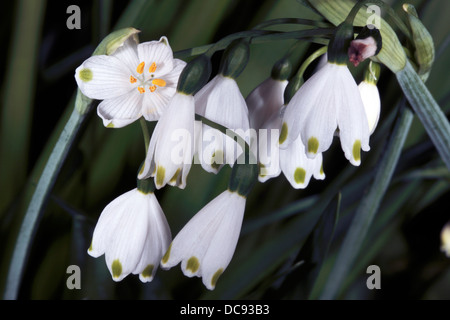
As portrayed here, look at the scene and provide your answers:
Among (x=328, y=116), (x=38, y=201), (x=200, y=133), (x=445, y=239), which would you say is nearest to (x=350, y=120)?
(x=328, y=116)

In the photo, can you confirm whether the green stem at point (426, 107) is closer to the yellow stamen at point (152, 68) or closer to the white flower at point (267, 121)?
the white flower at point (267, 121)

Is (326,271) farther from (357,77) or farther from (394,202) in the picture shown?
(357,77)

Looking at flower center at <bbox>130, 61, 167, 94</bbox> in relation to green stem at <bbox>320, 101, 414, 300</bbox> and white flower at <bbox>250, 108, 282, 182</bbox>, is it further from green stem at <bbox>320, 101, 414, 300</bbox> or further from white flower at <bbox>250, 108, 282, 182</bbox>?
green stem at <bbox>320, 101, 414, 300</bbox>

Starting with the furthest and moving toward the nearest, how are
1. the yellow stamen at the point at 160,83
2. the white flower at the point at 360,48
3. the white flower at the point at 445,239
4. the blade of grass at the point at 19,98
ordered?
the white flower at the point at 445,239 < the blade of grass at the point at 19,98 < the yellow stamen at the point at 160,83 < the white flower at the point at 360,48

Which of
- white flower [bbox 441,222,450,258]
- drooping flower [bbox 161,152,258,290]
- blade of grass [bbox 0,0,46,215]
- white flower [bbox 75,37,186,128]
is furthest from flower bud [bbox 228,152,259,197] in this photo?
white flower [bbox 441,222,450,258]

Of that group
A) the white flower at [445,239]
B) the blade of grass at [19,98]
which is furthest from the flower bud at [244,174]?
the white flower at [445,239]
